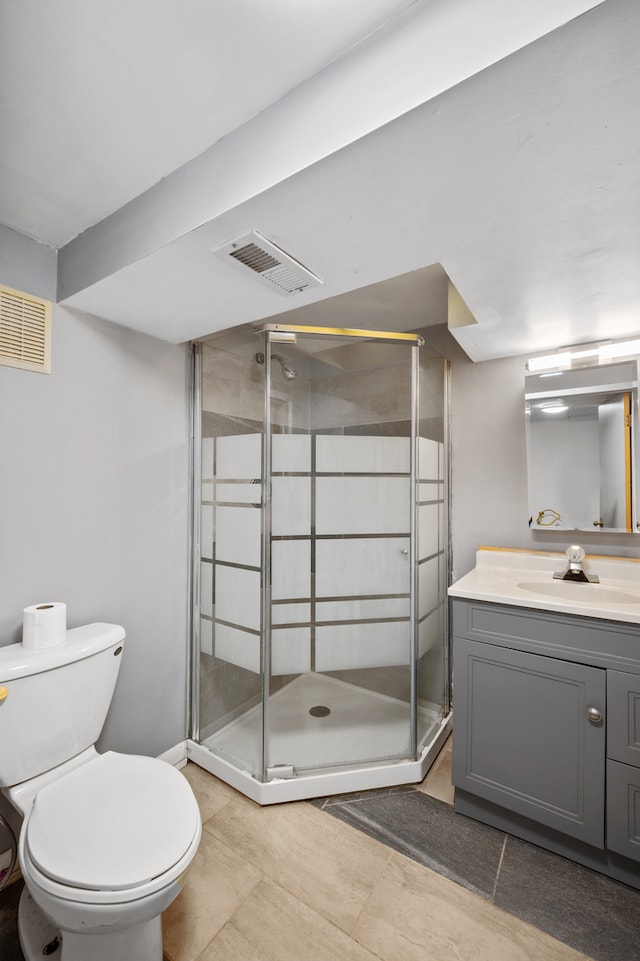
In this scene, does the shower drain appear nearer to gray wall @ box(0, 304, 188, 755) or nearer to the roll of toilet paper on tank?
gray wall @ box(0, 304, 188, 755)

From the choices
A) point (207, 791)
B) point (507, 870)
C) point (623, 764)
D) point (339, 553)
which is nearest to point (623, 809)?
point (623, 764)

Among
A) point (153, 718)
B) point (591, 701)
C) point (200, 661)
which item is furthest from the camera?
point (200, 661)

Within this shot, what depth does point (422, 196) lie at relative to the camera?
946 millimetres

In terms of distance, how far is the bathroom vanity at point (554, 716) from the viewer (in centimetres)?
143

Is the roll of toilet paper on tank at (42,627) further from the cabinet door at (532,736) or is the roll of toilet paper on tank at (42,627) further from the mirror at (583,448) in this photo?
the mirror at (583,448)

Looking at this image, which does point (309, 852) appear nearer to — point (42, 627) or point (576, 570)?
point (42, 627)

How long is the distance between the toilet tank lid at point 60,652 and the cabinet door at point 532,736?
1350 millimetres

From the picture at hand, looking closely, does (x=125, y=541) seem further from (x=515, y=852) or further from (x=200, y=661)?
(x=515, y=852)

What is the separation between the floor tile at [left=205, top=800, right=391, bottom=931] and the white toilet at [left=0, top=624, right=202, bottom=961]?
1.49ft

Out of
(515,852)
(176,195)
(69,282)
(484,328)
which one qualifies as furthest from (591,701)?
(69,282)

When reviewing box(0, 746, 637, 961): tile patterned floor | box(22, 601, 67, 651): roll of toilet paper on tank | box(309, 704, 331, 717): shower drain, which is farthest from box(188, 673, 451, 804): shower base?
box(22, 601, 67, 651): roll of toilet paper on tank

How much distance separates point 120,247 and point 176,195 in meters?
0.28

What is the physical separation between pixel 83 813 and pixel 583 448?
2312 mm

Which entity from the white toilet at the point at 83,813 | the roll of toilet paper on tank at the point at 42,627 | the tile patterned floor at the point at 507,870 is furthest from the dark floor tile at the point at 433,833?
the roll of toilet paper on tank at the point at 42,627
